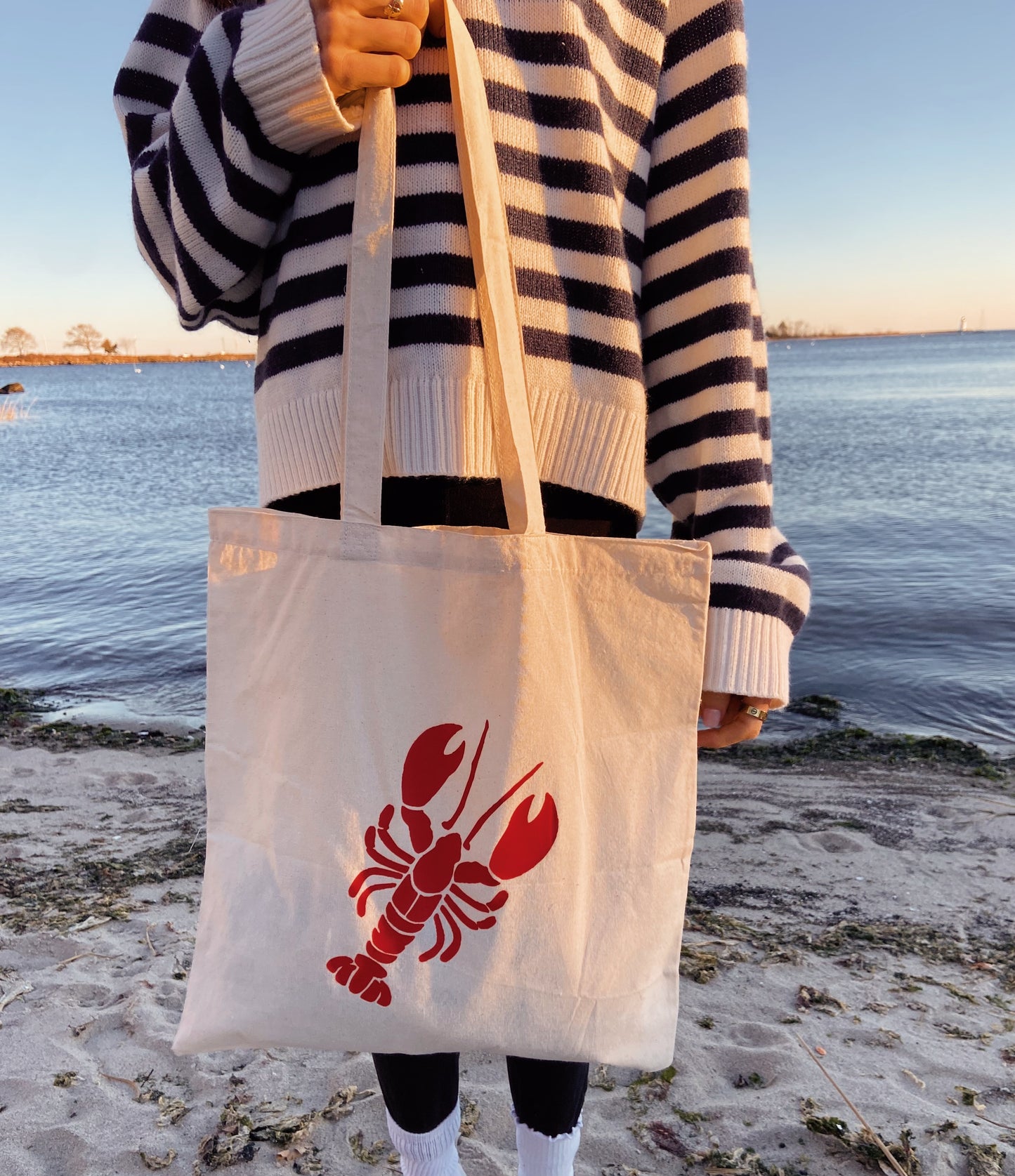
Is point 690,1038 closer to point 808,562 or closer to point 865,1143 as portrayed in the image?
point 865,1143

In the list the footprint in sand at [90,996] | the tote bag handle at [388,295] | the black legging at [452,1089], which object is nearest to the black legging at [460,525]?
the black legging at [452,1089]

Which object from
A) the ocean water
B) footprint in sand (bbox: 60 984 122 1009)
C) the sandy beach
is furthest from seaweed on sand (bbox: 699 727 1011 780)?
footprint in sand (bbox: 60 984 122 1009)

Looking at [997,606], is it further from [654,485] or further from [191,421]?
[191,421]

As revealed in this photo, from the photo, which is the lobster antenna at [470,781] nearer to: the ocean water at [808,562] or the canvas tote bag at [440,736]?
the canvas tote bag at [440,736]

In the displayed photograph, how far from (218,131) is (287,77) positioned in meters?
0.15

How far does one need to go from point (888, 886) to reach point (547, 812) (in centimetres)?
316

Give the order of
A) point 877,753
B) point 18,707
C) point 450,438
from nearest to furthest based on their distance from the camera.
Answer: point 450,438 → point 877,753 → point 18,707

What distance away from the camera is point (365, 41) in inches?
37.2

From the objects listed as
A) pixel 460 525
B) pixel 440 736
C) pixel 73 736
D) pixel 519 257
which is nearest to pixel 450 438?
pixel 460 525

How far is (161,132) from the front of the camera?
122 centimetres

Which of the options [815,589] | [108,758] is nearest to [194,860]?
[108,758]

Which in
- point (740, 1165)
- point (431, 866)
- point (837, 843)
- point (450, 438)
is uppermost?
point (450, 438)

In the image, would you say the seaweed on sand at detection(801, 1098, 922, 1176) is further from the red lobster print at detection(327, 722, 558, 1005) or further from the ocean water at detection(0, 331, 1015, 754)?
the ocean water at detection(0, 331, 1015, 754)

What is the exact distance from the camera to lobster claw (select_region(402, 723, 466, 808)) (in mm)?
984
